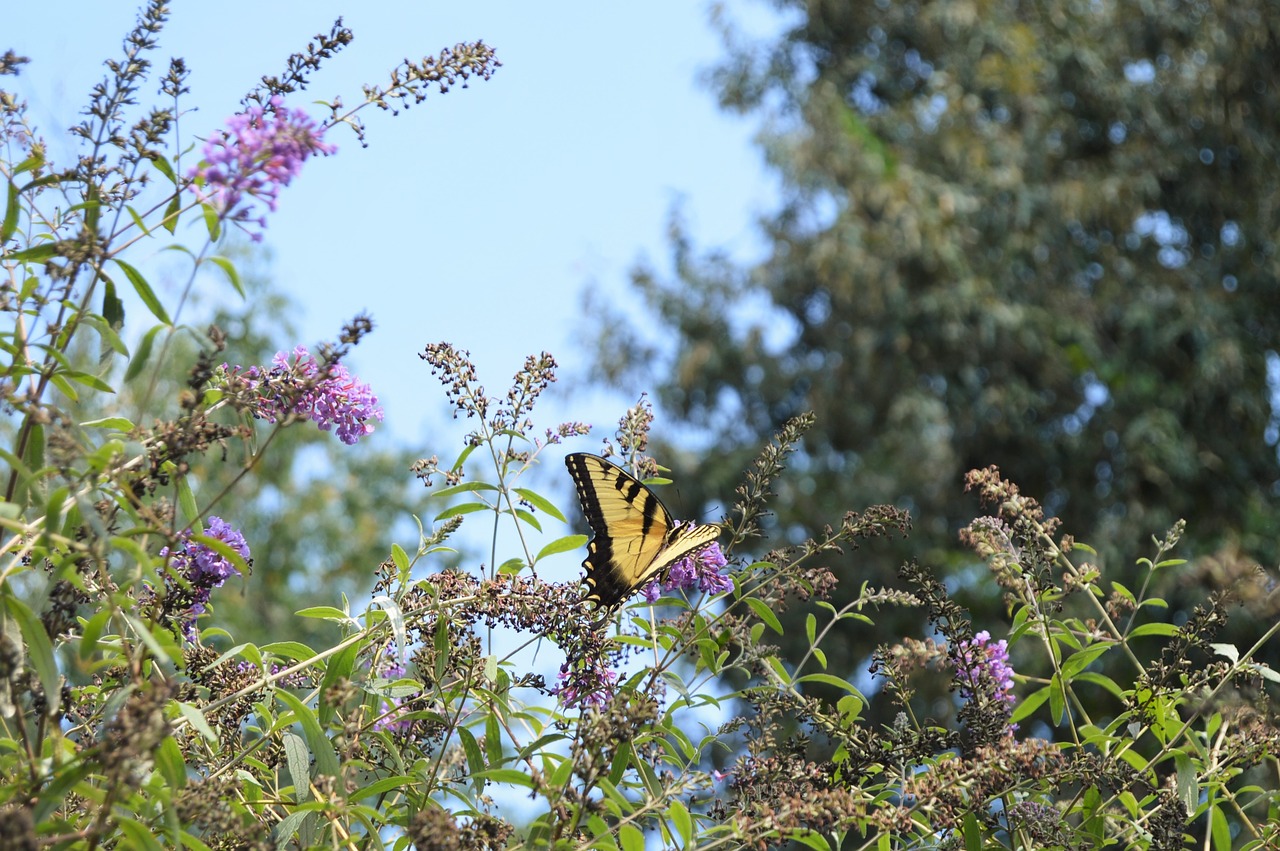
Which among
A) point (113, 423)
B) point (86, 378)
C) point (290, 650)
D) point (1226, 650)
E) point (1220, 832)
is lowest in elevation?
point (1220, 832)

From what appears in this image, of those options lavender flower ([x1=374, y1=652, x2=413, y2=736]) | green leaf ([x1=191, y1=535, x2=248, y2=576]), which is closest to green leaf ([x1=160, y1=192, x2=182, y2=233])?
green leaf ([x1=191, y1=535, x2=248, y2=576])

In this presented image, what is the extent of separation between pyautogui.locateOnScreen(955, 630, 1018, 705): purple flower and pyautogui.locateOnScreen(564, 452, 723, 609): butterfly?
54 centimetres

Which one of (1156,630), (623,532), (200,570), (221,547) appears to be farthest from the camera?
(623,532)

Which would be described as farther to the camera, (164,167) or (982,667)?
(982,667)

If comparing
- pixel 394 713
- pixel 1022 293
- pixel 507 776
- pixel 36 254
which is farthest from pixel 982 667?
pixel 1022 293

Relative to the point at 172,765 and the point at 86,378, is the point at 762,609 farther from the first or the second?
the point at 86,378

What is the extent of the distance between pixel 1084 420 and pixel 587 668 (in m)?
14.2

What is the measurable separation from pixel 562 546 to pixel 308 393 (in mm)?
710

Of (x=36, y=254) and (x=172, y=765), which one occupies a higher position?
(x=36, y=254)

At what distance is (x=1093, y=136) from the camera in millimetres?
16672

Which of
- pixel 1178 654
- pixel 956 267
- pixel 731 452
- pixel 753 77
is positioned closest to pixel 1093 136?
pixel 956 267

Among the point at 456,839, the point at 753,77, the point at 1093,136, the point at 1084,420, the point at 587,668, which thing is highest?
the point at 753,77

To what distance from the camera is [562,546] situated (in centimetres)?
243

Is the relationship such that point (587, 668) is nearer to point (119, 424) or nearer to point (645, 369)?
point (119, 424)
